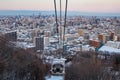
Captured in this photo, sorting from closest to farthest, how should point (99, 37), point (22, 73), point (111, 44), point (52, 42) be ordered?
point (22, 73) → point (111, 44) → point (52, 42) → point (99, 37)

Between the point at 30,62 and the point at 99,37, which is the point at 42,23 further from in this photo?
the point at 30,62

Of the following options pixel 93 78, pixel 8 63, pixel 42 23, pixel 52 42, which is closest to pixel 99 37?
pixel 52 42

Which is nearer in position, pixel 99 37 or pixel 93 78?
pixel 93 78

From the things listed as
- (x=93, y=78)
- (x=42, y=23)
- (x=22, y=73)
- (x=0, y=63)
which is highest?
(x=0, y=63)

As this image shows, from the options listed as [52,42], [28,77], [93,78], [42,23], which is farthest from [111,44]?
[42,23]

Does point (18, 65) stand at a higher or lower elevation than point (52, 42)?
higher

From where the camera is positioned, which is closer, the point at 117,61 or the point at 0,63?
the point at 0,63

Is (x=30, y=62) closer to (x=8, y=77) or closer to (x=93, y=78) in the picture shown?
(x=8, y=77)

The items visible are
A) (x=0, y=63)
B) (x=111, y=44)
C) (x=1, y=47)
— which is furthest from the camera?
(x=111, y=44)

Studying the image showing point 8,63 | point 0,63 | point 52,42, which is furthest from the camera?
point 52,42
